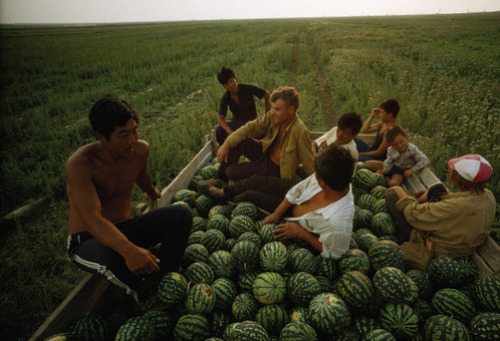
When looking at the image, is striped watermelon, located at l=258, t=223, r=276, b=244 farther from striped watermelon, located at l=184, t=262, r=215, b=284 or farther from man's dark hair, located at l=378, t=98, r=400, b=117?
man's dark hair, located at l=378, t=98, r=400, b=117

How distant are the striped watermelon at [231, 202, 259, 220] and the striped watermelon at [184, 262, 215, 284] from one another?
33.5 inches

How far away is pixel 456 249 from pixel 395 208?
689mm

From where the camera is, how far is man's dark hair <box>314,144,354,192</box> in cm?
225

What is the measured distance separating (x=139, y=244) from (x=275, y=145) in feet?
7.44

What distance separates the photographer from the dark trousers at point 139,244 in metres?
2.17

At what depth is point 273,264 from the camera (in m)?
2.45

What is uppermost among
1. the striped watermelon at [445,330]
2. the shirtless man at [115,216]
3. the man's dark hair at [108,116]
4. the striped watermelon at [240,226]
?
the man's dark hair at [108,116]

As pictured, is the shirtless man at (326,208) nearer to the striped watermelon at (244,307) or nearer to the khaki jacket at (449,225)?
the striped watermelon at (244,307)

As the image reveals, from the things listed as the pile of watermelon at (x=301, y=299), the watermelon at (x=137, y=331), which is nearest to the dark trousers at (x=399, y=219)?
the pile of watermelon at (x=301, y=299)

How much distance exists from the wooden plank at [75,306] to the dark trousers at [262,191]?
69.4 inches

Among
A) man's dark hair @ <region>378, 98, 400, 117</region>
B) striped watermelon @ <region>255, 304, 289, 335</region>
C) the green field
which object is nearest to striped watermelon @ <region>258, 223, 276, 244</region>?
striped watermelon @ <region>255, 304, 289, 335</region>

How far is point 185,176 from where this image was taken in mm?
3971

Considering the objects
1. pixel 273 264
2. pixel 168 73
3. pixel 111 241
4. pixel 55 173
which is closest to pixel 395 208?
pixel 273 264

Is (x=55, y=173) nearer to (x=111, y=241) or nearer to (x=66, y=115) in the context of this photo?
(x=111, y=241)
